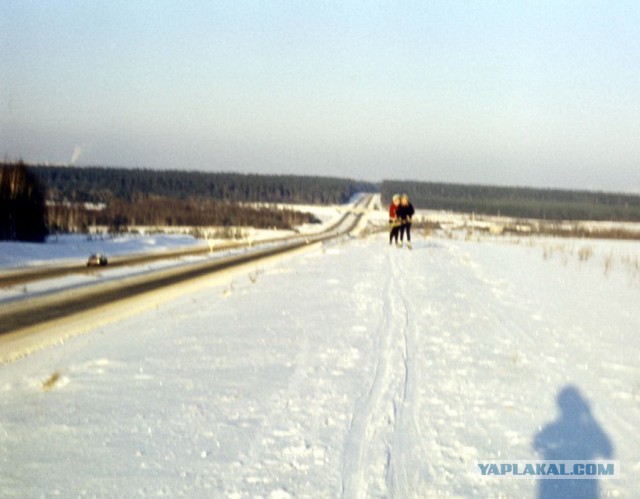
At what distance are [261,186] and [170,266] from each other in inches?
6244

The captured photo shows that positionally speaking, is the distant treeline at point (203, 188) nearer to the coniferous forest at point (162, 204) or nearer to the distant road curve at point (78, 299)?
the coniferous forest at point (162, 204)

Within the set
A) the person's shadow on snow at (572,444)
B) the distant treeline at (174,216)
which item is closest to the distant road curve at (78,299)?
the person's shadow on snow at (572,444)

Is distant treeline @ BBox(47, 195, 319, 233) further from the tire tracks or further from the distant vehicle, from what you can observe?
the tire tracks

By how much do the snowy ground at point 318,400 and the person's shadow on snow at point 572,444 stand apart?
23 mm

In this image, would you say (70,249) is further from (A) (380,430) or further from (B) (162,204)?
(B) (162,204)

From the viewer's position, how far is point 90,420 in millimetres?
4996

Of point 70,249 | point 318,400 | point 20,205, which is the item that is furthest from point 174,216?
point 318,400

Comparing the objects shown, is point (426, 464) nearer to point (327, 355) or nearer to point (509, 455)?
point (509, 455)

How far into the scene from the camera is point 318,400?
5660 mm

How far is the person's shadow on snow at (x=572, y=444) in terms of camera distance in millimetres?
4406

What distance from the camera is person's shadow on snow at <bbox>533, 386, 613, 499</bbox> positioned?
4406 mm

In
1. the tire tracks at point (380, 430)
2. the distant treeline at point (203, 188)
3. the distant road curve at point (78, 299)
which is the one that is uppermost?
the distant treeline at point (203, 188)

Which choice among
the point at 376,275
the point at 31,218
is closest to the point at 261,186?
the point at 31,218

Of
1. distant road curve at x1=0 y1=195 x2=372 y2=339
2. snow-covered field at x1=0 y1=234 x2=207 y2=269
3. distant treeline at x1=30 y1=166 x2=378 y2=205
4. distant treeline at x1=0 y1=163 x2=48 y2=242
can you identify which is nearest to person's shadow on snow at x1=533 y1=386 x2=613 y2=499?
distant road curve at x1=0 y1=195 x2=372 y2=339
